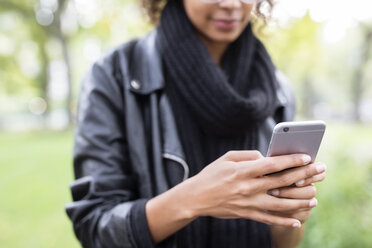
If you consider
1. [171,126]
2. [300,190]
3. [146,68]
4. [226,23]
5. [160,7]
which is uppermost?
[160,7]

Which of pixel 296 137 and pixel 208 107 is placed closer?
pixel 296 137

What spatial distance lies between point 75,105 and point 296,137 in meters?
0.91

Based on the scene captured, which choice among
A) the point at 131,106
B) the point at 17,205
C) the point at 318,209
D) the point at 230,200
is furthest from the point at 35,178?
the point at 230,200

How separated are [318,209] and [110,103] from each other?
214 centimetres

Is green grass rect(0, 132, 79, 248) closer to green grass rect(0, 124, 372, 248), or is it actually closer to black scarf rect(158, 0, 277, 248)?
green grass rect(0, 124, 372, 248)

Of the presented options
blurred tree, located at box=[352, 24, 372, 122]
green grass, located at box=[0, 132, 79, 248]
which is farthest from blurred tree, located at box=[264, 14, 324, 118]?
green grass, located at box=[0, 132, 79, 248]

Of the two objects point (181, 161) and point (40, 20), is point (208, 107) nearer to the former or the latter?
point (181, 161)

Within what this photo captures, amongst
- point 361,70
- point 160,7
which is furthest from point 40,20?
point 361,70

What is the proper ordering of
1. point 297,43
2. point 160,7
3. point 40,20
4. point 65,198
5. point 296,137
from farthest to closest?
point 40,20, point 65,198, point 297,43, point 160,7, point 296,137

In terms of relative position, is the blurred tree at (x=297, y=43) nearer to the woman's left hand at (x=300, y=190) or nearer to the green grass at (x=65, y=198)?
the green grass at (x=65, y=198)

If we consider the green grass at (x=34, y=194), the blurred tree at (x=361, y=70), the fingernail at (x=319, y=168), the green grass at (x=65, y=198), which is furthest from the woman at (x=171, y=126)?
the blurred tree at (x=361, y=70)

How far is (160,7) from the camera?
1654 millimetres

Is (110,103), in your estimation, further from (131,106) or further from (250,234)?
(250,234)

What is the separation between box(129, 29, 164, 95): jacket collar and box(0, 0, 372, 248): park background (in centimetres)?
16
